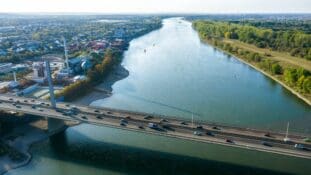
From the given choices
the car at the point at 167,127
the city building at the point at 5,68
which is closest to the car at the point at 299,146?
the car at the point at 167,127

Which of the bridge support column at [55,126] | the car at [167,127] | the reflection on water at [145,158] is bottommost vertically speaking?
the reflection on water at [145,158]

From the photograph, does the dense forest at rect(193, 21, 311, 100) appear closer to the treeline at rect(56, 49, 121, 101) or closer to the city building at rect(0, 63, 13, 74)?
the treeline at rect(56, 49, 121, 101)

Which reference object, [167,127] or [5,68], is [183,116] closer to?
[167,127]

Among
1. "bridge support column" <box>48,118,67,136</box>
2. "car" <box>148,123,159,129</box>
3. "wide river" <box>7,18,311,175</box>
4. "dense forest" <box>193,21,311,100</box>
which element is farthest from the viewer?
"dense forest" <box>193,21,311,100</box>

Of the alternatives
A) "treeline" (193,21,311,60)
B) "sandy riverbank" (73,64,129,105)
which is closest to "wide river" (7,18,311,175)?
"sandy riverbank" (73,64,129,105)

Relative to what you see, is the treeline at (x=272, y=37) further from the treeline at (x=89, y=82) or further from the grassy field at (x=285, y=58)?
the treeline at (x=89, y=82)

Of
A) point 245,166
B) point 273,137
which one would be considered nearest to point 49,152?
point 245,166

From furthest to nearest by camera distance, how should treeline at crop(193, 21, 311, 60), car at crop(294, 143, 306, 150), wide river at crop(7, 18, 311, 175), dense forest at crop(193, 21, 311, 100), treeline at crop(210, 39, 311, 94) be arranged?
treeline at crop(193, 21, 311, 60)
dense forest at crop(193, 21, 311, 100)
treeline at crop(210, 39, 311, 94)
wide river at crop(7, 18, 311, 175)
car at crop(294, 143, 306, 150)
